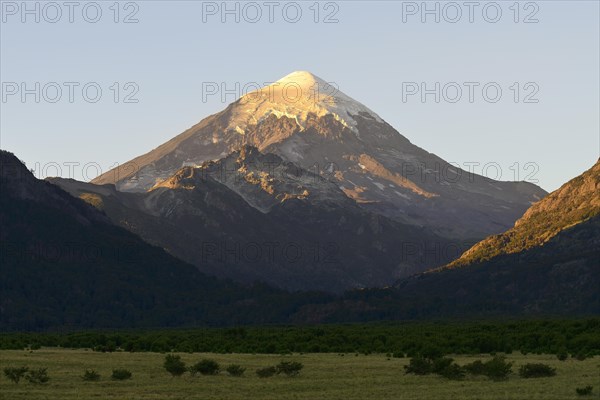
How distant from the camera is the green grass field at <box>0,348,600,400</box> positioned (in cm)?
8088

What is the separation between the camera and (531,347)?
127m

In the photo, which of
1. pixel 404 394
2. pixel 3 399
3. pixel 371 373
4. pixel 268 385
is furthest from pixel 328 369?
pixel 3 399

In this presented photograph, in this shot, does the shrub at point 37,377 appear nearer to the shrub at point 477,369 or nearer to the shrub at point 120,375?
the shrub at point 120,375

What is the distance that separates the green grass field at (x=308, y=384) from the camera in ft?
265

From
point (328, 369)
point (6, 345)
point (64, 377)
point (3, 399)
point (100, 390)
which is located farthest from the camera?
point (6, 345)

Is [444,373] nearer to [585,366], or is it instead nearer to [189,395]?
[585,366]

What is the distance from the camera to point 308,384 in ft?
289

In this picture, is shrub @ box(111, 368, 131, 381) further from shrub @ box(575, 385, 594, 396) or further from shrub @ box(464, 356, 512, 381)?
shrub @ box(575, 385, 594, 396)

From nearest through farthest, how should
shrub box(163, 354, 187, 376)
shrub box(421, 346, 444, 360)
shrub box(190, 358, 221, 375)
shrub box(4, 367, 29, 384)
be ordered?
shrub box(4, 367, 29, 384), shrub box(163, 354, 187, 376), shrub box(190, 358, 221, 375), shrub box(421, 346, 444, 360)

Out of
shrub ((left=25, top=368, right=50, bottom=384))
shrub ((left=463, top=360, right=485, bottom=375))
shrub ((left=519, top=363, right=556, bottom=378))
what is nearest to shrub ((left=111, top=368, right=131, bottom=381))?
shrub ((left=25, top=368, right=50, bottom=384))

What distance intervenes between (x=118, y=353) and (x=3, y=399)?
45.2m

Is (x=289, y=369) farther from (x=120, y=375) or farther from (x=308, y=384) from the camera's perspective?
(x=120, y=375)

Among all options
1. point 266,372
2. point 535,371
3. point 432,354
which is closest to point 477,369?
point 535,371

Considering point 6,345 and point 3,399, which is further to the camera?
point 6,345
